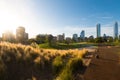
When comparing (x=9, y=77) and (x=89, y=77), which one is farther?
(x=9, y=77)

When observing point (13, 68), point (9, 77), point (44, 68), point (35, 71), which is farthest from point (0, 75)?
point (44, 68)

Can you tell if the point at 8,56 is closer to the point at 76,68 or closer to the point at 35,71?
the point at 35,71

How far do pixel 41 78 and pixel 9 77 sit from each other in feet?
6.81

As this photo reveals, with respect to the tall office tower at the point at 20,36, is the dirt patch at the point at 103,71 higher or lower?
lower

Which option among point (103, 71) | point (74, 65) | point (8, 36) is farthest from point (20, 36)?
point (103, 71)

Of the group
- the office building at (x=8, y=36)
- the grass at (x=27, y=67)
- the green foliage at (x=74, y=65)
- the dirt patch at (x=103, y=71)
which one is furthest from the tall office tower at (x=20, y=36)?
the green foliage at (x=74, y=65)

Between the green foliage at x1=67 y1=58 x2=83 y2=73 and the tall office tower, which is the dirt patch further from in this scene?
the tall office tower

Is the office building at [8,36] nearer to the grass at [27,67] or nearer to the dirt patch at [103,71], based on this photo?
the grass at [27,67]

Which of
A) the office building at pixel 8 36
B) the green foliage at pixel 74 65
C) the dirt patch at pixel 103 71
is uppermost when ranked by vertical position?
the office building at pixel 8 36

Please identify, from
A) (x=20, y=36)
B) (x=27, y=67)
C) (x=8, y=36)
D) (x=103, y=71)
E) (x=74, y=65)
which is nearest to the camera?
(x=103, y=71)

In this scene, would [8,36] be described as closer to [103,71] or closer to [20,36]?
[20,36]

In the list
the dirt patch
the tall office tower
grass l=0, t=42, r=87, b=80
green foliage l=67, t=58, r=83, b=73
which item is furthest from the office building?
green foliage l=67, t=58, r=83, b=73

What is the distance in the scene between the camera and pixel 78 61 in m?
17.8

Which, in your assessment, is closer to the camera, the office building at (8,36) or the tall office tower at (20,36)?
the office building at (8,36)
